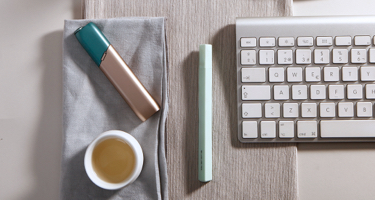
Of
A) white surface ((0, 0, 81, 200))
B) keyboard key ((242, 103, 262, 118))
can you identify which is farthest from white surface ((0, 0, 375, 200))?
keyboard key ((242, 103, 262, 118))

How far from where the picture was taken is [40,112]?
418 mm

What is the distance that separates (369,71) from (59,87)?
54 cm

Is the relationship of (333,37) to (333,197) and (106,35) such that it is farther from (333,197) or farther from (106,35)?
(106,35)

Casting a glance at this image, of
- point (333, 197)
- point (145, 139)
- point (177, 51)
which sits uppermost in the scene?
point (177, 51)

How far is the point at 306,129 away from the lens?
378mm

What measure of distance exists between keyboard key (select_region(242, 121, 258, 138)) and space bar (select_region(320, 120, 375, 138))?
110 millimetres

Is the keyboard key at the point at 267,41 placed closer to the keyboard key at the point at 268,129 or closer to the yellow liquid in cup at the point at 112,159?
the keyboard key at the point at 268,129

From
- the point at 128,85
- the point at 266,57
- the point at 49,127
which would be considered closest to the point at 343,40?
the point at 266,57

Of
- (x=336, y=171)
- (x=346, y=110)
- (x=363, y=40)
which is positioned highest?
(x=363, y=40)

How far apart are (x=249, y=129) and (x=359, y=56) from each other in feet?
0.72

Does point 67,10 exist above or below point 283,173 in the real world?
above

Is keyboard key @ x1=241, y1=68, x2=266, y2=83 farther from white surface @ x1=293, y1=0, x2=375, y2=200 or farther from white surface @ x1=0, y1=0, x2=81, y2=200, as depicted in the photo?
white surface @ x1=0, y1=0, x2=81, y2=200

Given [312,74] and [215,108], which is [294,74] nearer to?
[312,74]

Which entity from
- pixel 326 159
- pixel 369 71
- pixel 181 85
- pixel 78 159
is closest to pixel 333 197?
pixel 326 159
